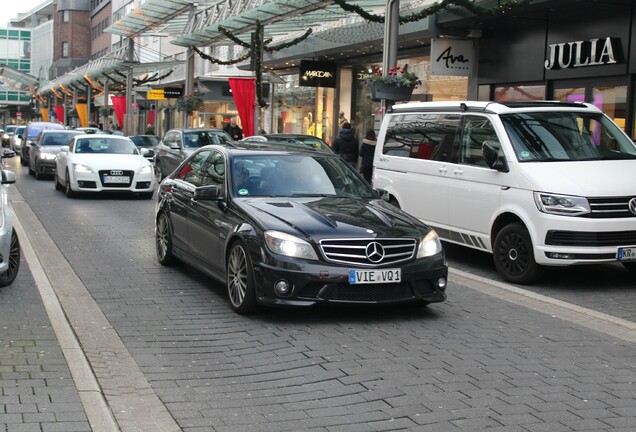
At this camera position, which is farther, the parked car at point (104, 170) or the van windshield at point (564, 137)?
the parked car at point (104, 170)

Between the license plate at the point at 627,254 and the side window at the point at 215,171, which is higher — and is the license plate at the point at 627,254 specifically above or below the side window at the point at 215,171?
below

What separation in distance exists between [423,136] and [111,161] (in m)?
10.1

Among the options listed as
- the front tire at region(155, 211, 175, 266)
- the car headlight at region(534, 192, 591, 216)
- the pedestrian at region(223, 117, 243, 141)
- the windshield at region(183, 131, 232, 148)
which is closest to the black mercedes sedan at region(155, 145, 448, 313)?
the front tire at region(155, 211, 175, 266)

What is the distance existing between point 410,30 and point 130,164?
7.45 meters

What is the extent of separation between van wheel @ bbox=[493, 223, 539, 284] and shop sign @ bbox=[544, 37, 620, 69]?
27.6 ft

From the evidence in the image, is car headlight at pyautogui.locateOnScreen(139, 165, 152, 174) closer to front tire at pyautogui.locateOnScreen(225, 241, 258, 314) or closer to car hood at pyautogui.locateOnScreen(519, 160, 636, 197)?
car hood at pyautogui.locateOnScreen(519, 160, 636, 197)

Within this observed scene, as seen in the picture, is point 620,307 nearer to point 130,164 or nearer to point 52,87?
point 130,164

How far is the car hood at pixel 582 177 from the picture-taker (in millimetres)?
9531

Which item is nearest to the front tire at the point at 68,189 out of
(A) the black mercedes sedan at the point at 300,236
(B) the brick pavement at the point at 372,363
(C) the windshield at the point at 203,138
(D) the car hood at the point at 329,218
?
(C) the windshield at the point at 203,138

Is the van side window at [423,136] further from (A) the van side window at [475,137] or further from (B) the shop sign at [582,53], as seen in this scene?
(B) the shop sign at [582,53]

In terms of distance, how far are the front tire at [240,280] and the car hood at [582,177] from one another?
358 centimetres

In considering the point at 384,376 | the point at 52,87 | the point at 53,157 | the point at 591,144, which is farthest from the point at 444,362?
the point at 52,87

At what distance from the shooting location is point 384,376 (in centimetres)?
603

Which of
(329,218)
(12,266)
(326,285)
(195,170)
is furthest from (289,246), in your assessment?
(12,266)
